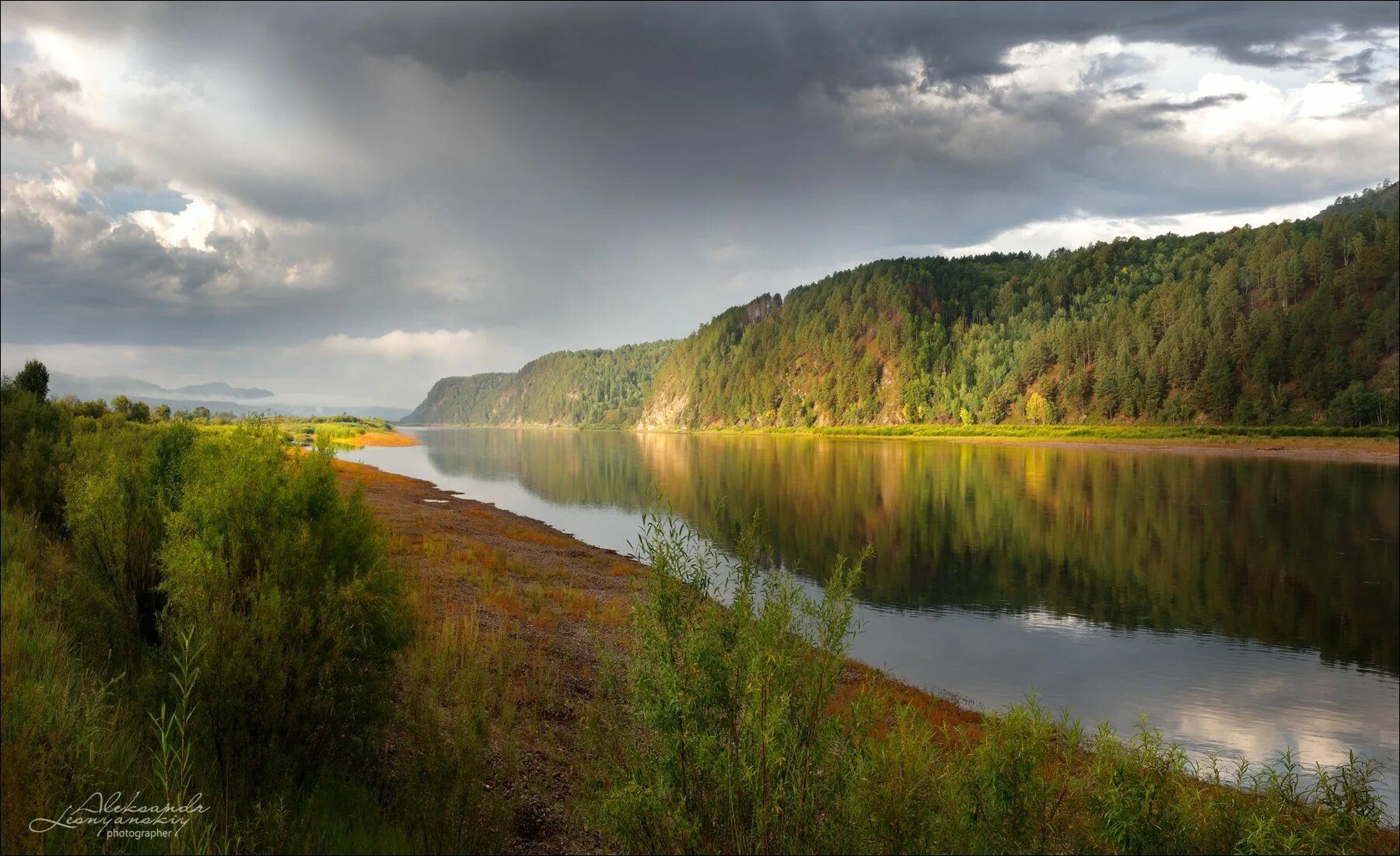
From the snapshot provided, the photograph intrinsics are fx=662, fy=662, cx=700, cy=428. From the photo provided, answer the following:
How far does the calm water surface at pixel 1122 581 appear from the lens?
49.3ft

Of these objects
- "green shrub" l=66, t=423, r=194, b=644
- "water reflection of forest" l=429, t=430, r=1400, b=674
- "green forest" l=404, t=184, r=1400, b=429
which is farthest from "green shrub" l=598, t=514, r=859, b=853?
"green forest" l=404, t=184, r=1400, b=429

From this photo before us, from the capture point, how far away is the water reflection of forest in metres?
21.8

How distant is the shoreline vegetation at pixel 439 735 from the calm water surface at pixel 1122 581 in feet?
4.25

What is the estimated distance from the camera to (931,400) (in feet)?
543

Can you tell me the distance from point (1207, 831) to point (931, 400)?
16912 cm

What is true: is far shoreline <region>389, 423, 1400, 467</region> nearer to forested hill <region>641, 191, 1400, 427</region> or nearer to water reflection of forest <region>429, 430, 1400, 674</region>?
forested hill <region>641, 191, 1400, 427</region>

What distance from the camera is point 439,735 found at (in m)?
6.10

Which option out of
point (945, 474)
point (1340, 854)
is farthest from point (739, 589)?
point (945, 474)

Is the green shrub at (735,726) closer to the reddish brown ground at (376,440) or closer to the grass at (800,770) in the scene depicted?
the grass at (800,770)

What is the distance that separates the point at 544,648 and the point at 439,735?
6.29m

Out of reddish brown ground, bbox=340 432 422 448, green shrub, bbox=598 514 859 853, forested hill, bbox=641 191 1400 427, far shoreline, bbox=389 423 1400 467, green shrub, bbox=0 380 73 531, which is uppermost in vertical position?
forested hill, bbox=641 191 1400 427

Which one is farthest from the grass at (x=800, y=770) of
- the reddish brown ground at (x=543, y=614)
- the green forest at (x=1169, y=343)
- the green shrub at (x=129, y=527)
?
the green forest at (x=1169, y=343)

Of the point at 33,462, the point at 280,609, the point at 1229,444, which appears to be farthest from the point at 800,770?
the point at 1229,444

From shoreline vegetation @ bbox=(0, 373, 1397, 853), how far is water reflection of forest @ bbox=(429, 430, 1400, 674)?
135cm
